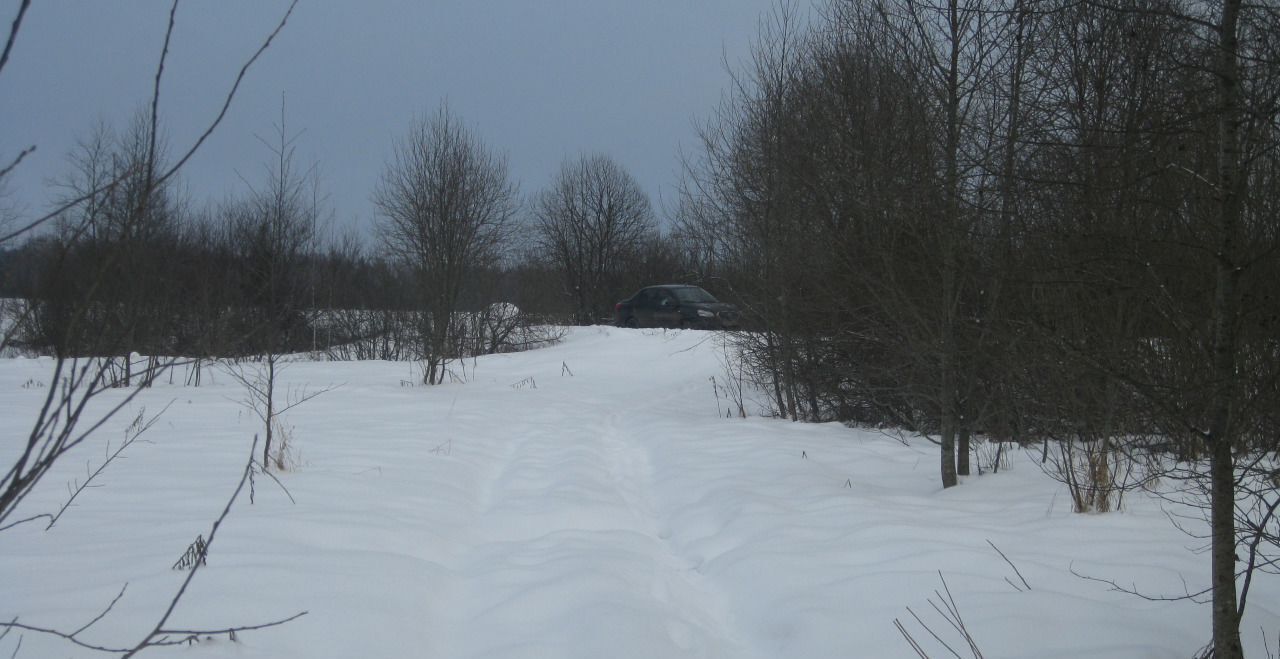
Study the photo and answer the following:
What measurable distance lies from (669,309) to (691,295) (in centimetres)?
78

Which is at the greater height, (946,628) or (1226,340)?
(1226,340)

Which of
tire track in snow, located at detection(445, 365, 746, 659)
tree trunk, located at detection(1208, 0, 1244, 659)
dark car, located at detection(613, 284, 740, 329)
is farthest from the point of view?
dark car, located at detection(613, 284, 740, 329)

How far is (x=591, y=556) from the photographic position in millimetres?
4145

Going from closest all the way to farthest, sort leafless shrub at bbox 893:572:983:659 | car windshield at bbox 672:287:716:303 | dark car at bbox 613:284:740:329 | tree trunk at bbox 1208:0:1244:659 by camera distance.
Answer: tree trunk at bbox 1208:0:1244:659 → leafless shrub at bbox 893:572:983:659 → dark car at bbox 613:284:740:329 → car windshield at bbox 672:287:716:303

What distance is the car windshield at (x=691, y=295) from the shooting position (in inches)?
874

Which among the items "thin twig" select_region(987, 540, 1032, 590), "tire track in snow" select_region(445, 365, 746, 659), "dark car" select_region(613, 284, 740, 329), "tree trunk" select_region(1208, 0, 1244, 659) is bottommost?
"tire track in snow" select_region(445, 365, 746, 659)

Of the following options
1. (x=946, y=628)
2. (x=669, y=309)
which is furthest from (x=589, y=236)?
(x=946, y=628)

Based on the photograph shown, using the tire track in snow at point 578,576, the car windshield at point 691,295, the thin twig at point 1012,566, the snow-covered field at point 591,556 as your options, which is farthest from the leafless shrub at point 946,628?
the car windshield at point 691,295

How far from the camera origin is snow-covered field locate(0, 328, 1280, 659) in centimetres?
305

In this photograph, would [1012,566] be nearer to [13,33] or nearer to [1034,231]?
[1034,231]

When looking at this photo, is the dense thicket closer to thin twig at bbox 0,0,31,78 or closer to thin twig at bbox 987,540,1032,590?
thin twig at bbox 987,540,1032,590

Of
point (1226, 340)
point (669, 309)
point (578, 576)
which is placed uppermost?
point (669, 309)

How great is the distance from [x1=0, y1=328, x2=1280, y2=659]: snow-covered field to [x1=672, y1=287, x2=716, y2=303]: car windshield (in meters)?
14.9

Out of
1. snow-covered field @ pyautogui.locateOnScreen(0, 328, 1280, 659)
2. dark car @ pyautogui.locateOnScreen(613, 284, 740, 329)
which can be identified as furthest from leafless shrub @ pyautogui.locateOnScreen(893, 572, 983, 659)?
dark car @ pyautogui.locateOnScreen(613, 284, 740, 329)
